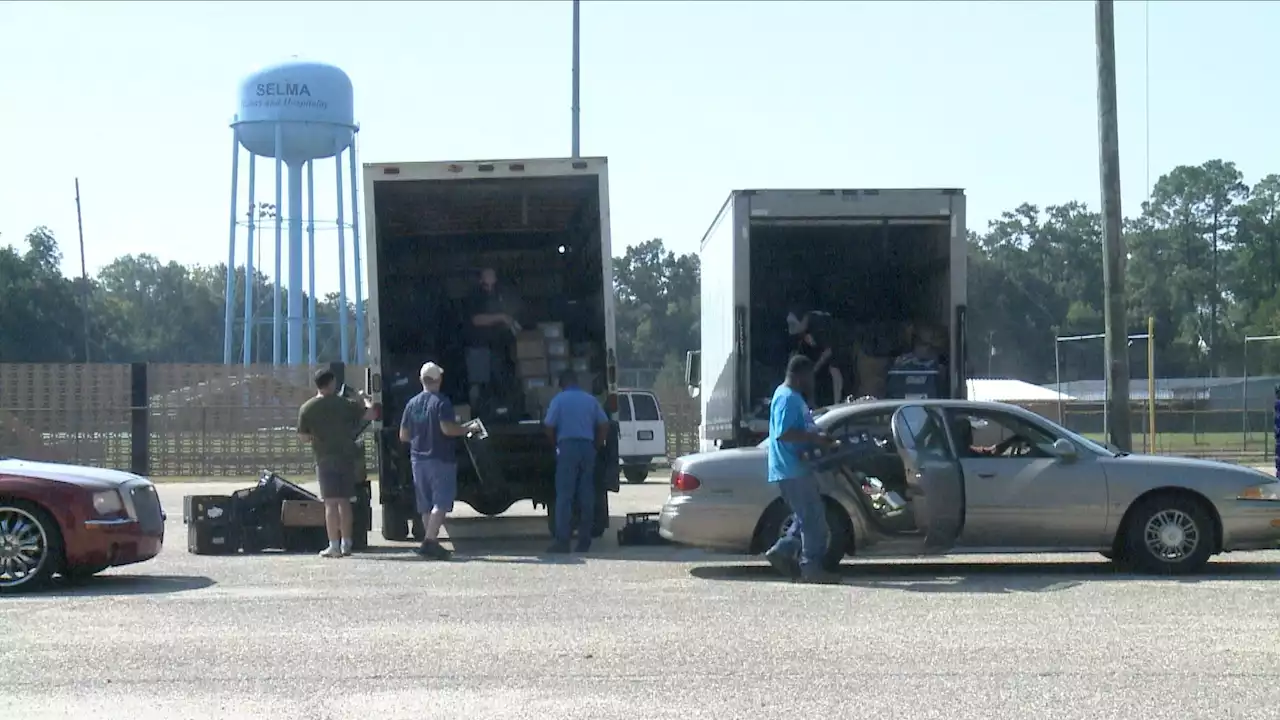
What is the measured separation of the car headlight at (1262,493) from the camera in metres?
13.1

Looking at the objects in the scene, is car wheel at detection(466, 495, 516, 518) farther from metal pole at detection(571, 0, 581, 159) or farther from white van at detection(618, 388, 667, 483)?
metal pole at detection(571, 0, 581, 159)

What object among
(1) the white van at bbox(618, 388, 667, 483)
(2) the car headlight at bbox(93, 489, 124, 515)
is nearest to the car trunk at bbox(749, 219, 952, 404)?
(2) the car headlight at bbox(93, 489, 124, 515)

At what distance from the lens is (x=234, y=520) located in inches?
632

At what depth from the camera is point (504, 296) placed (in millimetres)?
18359

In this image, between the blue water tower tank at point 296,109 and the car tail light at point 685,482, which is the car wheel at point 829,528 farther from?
the blue water tower tank at point 296,109

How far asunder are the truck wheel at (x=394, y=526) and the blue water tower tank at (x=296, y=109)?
39.4 metres

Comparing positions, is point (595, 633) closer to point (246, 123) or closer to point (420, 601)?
point (420, 601)

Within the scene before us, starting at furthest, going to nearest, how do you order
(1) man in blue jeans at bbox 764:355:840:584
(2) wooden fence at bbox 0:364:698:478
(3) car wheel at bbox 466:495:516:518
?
(2) wooden fence at bbox 0:364:698:478, (3) car wheel at bbox 466:495:516:518, (1) man in blue jeans at bbox 764:355:840:584

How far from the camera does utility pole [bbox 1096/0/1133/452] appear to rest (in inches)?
740

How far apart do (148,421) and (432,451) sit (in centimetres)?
2417

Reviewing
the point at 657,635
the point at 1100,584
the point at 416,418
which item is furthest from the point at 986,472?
the point at 416,418

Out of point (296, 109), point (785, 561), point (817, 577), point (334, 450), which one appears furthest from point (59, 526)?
point (296, 109)

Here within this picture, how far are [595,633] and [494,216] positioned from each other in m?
8.60

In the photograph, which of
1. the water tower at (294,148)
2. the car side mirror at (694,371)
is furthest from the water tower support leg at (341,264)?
the car side mirror at (694,371)
